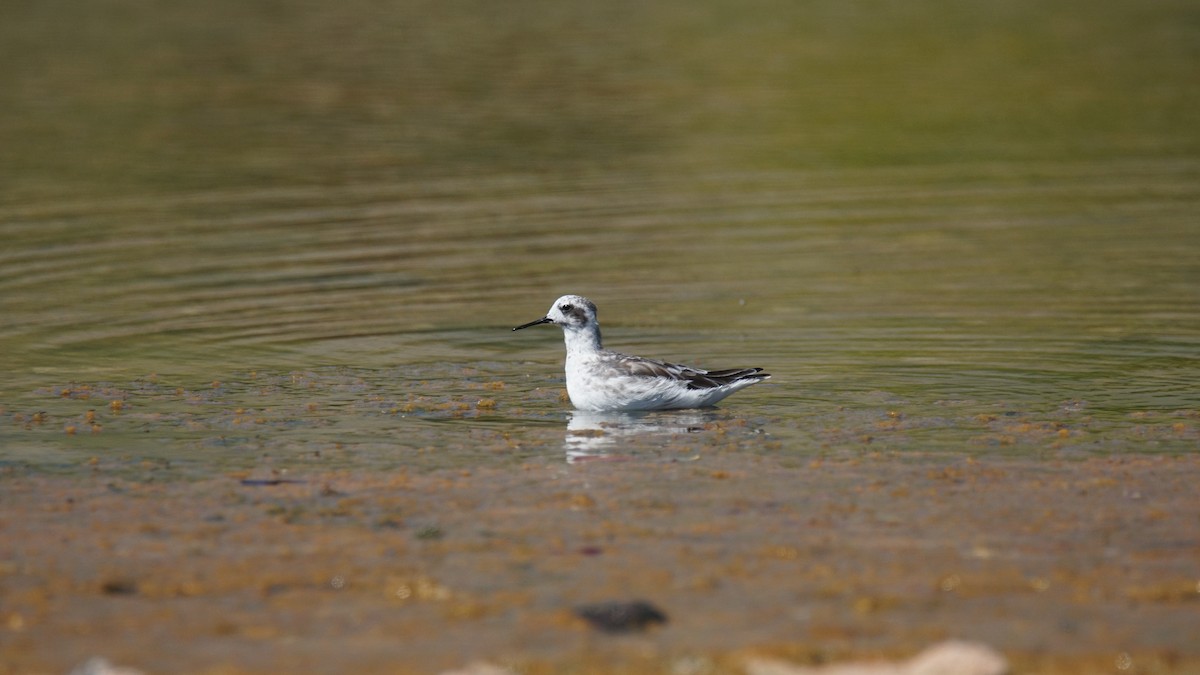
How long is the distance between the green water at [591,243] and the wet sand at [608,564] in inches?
32.9

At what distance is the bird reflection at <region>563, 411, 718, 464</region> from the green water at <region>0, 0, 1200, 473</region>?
0.08 metres

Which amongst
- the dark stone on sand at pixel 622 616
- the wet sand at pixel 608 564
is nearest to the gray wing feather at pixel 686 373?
the wet sand at pixel 608 564

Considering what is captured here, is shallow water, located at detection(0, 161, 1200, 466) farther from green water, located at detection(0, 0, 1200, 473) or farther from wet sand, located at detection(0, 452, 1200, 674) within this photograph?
wet sand, located at detection(0, 452, 1200, 674)

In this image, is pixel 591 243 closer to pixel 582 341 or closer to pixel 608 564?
pixel 582 341

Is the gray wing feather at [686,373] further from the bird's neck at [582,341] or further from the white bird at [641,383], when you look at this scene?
the bird's neck at [582,341]

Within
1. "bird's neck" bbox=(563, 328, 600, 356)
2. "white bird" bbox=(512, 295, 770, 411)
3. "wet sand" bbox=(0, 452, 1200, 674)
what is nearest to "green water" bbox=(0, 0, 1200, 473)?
"white bird" bbox=(512, 295, 770, 411)

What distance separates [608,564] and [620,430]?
3.87m

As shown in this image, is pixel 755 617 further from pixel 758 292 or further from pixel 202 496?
pixel 758 292

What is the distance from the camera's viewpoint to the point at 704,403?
1456 cm

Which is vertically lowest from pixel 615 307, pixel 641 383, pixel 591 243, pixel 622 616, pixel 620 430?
pixel 622 616

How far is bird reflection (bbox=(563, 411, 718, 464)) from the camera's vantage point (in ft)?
42.8

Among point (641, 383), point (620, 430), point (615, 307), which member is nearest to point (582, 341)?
point (641, 383)

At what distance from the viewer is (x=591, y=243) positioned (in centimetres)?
2283

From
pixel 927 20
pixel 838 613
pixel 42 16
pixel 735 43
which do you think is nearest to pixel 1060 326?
pixel 838 613
